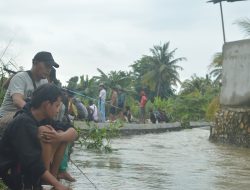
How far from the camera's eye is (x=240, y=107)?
496 inches

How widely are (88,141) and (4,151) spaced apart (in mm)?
6159

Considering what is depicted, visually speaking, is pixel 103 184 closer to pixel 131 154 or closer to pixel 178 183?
pixel 178 183

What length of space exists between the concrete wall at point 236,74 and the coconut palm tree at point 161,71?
1519 inches

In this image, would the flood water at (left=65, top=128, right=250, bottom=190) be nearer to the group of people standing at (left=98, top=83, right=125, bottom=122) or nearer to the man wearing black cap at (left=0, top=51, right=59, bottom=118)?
the man wearing black cap at (left=0, top=51, right=59, bottom=118)

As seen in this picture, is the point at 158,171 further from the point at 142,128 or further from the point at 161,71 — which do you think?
the point at 161,71

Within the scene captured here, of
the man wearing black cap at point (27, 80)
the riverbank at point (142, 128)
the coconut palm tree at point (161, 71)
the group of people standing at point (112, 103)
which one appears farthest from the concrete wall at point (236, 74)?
the coconut palm tree at point (161, 71)

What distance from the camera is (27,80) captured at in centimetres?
476

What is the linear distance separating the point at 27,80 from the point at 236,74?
8706 millimetres

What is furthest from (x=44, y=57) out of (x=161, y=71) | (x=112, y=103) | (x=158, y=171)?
(x=161, y=71)

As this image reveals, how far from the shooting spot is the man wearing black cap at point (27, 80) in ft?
Answer: 15.2

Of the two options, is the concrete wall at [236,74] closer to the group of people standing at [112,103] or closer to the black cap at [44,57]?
the group of people standing at [112,103]

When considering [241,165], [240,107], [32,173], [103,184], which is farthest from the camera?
[240,107]

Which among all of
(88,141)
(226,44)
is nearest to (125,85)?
(226,44)

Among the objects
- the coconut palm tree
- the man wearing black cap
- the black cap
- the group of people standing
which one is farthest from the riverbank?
the coconut palm tree
